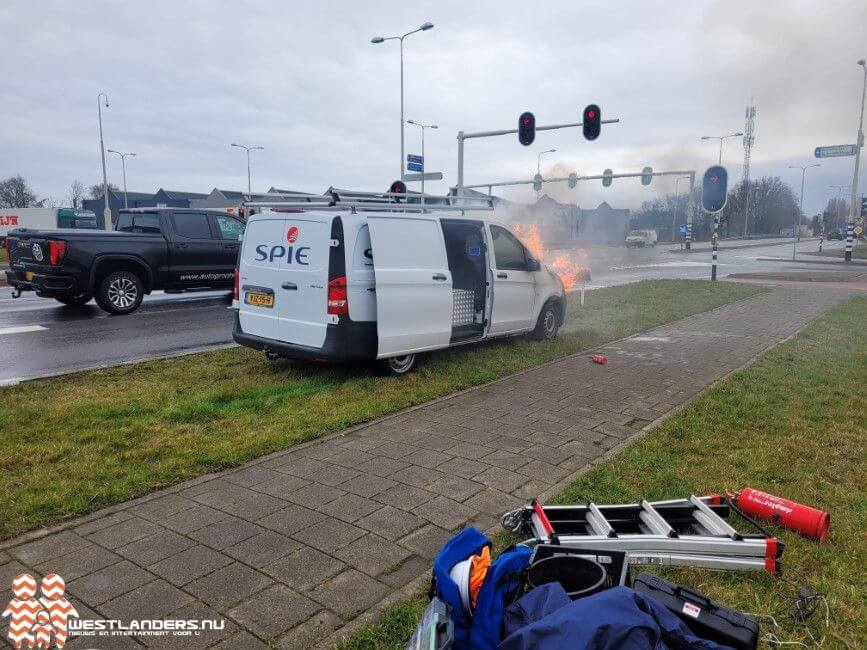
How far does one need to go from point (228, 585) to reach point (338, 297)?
3.75m

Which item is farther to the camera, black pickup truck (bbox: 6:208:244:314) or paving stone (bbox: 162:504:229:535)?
black pickup truck (bbox: 6:208:244:314)

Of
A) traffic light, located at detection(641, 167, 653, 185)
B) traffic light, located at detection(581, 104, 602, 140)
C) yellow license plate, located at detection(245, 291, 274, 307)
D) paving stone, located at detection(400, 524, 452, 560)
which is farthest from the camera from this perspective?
traffic light, located at detection(641, 167, 653, 185)

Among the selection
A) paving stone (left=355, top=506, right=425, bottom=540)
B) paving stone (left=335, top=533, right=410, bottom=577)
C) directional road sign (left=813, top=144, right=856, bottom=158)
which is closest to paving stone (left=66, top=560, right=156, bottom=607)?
paving stone (left=335, top=533, right=410, bottom=577)

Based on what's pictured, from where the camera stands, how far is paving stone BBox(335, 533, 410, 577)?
3.34 m

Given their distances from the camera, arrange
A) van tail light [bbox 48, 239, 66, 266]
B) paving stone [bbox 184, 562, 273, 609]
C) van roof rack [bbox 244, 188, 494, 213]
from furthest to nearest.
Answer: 1. van tail light [bbox 48, 239, 66, 266]
2. van roof rack [bbox 244, 188, 494, 213]
3. paving stone [bbox 184, 562, 273, 609]

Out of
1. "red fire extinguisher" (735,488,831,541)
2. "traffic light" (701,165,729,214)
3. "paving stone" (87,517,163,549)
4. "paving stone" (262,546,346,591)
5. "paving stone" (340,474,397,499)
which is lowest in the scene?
"paving stone" (262,546,346,591)

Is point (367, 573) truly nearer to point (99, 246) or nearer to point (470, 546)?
point (470, 546)

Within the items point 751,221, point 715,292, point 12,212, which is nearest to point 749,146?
point 751,221

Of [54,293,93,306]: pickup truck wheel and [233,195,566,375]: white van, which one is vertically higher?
[233,195,566,375]: white van

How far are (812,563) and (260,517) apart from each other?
3152 mm

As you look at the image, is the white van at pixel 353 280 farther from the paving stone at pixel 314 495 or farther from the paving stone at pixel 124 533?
the paving stone at pixel 124 533

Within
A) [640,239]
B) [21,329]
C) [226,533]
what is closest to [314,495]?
[226,533]

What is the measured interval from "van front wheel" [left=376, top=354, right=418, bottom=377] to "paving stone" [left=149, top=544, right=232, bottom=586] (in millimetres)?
3814

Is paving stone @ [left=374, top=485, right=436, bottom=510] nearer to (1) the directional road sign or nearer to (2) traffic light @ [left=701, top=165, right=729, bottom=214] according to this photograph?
(2) traffic light @ [left=701, top=165, right=729, bottom=214]
